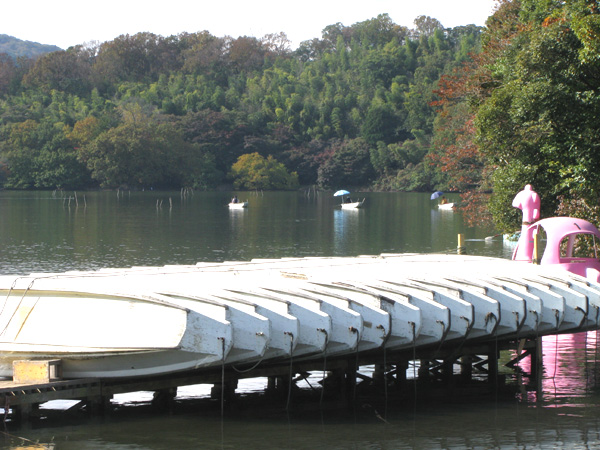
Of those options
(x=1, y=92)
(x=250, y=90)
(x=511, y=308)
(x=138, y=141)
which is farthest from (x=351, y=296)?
(x=1, y=92)

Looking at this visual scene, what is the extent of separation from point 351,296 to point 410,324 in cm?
115

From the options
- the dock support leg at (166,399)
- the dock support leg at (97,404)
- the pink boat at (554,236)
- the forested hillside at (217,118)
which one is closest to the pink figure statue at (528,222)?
the pink boat at (554,236)

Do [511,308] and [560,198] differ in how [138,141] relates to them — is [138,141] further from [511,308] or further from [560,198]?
[511,308]

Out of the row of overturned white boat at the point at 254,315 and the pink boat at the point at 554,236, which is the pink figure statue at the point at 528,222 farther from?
the row of overturned white boat at the point at 254,315

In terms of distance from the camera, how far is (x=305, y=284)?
16.0 meters

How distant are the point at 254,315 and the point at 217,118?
134645 mm

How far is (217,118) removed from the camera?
146750mm

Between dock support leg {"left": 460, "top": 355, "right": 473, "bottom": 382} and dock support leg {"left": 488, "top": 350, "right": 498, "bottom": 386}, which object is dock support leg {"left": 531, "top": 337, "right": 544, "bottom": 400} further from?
dock support leg {"left": 460, "top": 355, "right": 473, "bottom": 382}

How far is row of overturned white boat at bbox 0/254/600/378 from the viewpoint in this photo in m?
13.8

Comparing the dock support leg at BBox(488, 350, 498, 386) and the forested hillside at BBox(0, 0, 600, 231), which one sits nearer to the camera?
the dock support leg at BBox(488, 350, 498, 386)

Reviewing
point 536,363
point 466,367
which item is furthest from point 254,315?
point 536,363

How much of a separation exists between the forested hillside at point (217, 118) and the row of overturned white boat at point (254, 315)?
11265 cm

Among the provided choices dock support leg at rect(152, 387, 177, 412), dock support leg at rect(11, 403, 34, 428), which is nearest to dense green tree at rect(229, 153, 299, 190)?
dock support leg at rect(152, 387, 177, 412)

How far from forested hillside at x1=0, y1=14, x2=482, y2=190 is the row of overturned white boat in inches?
4435
